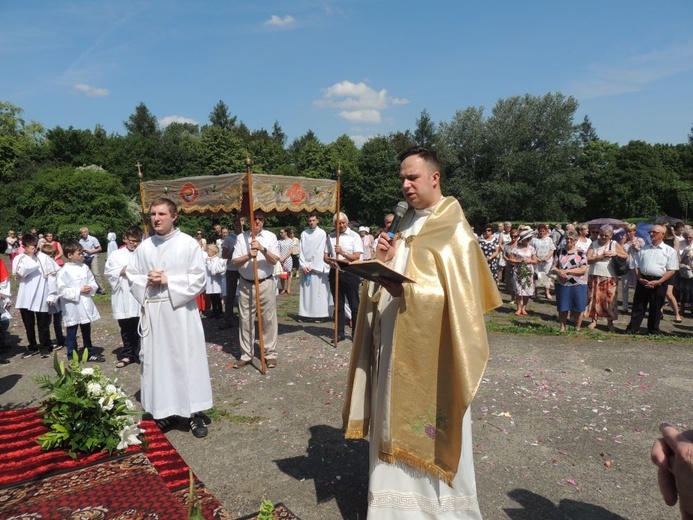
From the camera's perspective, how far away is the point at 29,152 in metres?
47.4

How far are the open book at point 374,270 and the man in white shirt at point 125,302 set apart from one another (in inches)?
232

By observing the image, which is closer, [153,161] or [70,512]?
[70,512]

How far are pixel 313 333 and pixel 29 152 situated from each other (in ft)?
165

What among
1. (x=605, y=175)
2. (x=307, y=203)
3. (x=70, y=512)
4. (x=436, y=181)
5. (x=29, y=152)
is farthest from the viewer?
(x=605, y=175)

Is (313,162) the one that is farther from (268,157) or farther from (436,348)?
(436,348)

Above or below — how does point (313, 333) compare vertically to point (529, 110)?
below

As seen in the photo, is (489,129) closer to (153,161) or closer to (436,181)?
(153,161)

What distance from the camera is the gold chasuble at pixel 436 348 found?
9.32 feet

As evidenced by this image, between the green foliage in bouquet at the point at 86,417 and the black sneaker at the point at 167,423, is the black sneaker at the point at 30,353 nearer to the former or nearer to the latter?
the black sneaker at the point at 167,423

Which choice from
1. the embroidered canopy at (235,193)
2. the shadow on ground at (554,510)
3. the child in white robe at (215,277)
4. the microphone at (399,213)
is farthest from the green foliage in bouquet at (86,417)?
the child in white robe at (215,277)

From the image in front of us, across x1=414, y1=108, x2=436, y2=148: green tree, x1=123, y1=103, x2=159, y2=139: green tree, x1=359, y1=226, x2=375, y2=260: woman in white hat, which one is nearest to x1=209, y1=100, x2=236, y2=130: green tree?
x1=123, y1=103, x2=159, y2=139: green tree

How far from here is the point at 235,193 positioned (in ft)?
24.3

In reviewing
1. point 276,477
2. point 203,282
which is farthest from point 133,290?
point 276,477

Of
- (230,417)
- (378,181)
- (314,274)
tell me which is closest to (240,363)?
(230,417)
